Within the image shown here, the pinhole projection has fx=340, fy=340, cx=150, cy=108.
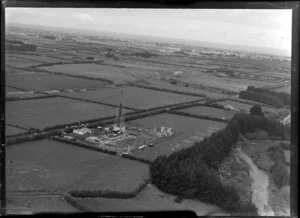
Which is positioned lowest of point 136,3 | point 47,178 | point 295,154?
point 47,178

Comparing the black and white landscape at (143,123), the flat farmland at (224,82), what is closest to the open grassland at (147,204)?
the black and white landscape at (143,123)

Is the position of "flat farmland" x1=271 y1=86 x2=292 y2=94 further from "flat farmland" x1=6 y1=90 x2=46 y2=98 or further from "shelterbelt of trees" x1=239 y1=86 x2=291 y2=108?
"flat farmland" x1=6 y1=90 x2=46 y2=98

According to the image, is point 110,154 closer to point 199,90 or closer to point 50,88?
point 50,88

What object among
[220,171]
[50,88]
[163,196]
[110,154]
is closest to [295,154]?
[220,171]

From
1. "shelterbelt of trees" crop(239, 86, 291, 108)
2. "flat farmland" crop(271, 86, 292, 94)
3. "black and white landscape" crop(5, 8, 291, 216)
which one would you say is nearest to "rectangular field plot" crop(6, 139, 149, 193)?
"black and white landscape" crop(5, 8, 291, 216)

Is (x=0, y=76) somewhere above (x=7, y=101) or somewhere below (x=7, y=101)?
above

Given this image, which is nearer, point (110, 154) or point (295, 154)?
point (295, 154)
